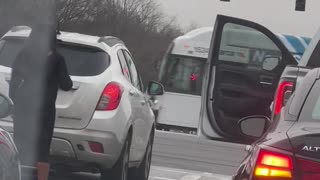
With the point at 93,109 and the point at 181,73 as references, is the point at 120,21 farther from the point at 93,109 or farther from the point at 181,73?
the point at 93,109

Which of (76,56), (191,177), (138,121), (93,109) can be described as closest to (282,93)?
(138,121)

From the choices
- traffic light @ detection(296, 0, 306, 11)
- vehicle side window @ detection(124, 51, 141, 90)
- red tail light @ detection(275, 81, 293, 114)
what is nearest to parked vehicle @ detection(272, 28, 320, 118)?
red tail light @ detection(275, 81, 293, 114)

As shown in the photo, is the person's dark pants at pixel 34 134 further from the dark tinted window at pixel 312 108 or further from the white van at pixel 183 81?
the white van at pixel 183 81

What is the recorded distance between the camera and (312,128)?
4312 millimetres

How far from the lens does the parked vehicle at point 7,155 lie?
5759 mm

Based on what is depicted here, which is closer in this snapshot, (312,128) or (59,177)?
(312,128)

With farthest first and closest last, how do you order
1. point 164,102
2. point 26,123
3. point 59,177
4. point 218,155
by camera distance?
point 164,102 → point 218,155 → point 59,177 → point 26,123

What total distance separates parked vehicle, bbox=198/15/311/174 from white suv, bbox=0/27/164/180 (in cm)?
396

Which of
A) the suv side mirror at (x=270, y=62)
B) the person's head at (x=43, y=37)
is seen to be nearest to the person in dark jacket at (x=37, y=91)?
the person's head at (x=43, y=37)

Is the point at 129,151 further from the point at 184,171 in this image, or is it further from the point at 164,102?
the point at 164,102

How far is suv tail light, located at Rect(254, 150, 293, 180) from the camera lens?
4.11 m

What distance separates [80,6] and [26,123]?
59635 mm

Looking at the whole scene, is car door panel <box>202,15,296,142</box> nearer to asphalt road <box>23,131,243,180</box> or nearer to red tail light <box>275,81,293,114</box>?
asphalt road <box>23,131,243,180</box>

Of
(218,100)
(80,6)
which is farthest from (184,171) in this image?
(80,6)
